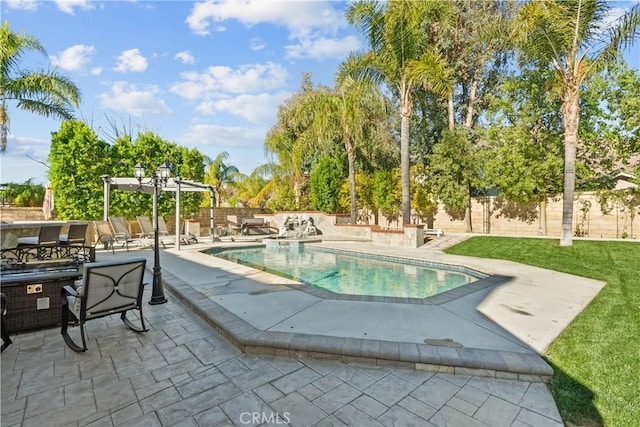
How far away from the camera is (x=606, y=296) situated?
5410 millimetres

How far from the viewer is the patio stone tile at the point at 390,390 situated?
254cm

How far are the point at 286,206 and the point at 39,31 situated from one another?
13.4m

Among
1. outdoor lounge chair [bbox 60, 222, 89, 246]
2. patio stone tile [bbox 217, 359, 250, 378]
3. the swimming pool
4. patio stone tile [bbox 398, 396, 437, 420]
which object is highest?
outdoor lounge chair [bbox 60, 222, 89, 246]

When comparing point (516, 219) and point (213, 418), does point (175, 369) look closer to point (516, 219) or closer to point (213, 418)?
point (213, 418)

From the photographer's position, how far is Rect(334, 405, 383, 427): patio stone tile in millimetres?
2250

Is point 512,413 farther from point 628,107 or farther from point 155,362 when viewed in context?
point 628,107

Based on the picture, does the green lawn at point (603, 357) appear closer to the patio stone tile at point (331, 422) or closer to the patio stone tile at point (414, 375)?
the patio stone tile at point (414, 375)

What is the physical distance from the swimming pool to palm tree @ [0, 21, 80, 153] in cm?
820

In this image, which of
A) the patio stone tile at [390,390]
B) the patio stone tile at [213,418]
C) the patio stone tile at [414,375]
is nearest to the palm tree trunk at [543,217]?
the patio stone tile at [414,375]

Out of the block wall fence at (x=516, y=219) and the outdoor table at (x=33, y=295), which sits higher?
the block wall fence at (x=516, y=219)

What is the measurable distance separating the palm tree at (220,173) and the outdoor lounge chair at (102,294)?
65.6 feet

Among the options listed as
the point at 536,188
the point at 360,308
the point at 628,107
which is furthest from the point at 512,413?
the point at 628,107

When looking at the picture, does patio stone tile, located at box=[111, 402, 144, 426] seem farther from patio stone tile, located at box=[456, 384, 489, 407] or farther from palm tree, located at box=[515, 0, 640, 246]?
palm tree, located at box=[515, 0, 640, 246]

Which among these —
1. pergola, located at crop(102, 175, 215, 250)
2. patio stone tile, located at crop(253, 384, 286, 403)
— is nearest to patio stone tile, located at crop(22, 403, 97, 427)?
patio stone tile, located at crop(253, 384, 286, 403)
